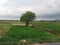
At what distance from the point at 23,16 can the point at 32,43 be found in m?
33.6

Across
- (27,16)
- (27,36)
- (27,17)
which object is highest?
(27,16)

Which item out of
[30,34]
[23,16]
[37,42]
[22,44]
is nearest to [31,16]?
[23,16]

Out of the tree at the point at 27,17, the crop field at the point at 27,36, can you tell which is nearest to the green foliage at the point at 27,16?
the tree at the point at 27,17

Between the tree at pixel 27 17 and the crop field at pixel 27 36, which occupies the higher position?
the tree at pixel 27 17

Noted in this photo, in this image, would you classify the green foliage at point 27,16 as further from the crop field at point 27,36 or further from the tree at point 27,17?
the crop field at point 27,36

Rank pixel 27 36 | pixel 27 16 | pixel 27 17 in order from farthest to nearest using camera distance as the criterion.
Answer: pixel 27 16 → pixel 27 17 → pixel 27 36

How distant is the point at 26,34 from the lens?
130 ft

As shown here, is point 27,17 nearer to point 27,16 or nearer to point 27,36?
point 27,16

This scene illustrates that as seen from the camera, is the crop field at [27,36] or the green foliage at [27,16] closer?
the crop field at [27,36]

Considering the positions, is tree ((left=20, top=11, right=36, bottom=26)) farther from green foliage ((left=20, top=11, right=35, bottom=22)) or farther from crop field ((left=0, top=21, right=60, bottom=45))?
crop field ((left=0, top=21, right=60, bottom=45))

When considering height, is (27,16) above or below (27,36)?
above

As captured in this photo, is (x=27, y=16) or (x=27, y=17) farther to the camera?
(x=27, y=16)

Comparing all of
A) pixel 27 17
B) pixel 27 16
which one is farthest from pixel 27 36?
pixel 27 16

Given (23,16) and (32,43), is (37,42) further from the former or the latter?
(23,16)
